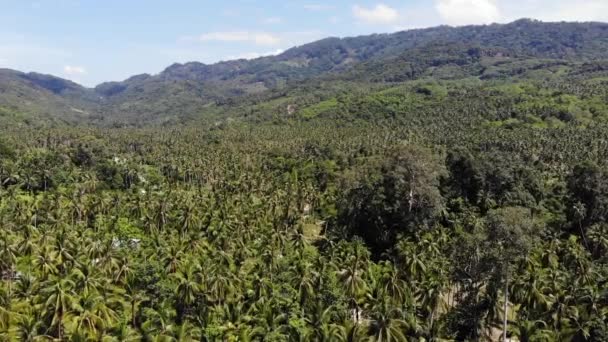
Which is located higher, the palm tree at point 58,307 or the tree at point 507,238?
the tree at point 507,238

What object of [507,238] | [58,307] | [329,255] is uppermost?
[507,238]

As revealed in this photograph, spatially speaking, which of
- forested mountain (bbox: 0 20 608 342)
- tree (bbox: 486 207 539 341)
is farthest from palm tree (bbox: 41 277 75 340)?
tree (bbox: 486 207 539 341)

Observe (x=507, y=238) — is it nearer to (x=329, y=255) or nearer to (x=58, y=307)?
(x=329, y=255)

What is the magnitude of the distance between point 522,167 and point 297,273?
60.7 metres

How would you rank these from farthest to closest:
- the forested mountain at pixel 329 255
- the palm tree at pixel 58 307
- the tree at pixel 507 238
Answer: the tree at pixel 507 238 → the forested mountain at pixel 329 255 → the palm tree at pixel 58 307

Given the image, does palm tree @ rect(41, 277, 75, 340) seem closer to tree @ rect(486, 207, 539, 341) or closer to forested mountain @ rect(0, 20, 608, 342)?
forested mountain @ rect(0, 20, 608, 342)

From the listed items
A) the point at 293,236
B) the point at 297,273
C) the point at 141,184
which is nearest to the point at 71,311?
the point at 297,273

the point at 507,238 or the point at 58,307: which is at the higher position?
the point at 507,238

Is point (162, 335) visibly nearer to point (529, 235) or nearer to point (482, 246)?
point (482, 246)

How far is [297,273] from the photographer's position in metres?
69.6

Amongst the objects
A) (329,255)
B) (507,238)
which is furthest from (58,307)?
(507,238)

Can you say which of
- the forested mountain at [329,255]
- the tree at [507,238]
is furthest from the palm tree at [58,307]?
the tree at [507,238]

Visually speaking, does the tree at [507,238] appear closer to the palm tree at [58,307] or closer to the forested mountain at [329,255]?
the forested mountain at [329,255]

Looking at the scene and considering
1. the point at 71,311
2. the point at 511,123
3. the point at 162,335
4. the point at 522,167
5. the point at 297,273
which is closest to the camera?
the point at 162,335
